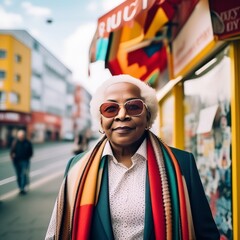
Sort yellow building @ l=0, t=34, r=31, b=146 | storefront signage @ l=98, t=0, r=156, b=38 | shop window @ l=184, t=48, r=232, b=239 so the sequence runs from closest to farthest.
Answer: storefront signage @ l=98, t=0, r=156, b=38, shop window @ l=184, t=48, r=232, b=239, yellow building @ l=0, t=34, r=31, b=146

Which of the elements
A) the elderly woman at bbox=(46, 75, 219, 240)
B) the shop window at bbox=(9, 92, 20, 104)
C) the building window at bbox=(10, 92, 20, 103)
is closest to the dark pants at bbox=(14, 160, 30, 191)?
the elderly woman at bbox=(46, 75, 219, 240)

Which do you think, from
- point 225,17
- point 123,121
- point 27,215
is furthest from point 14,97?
point 123,121

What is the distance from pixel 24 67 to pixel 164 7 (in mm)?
41613

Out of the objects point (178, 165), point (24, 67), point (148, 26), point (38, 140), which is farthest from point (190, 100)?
point (38, 140)

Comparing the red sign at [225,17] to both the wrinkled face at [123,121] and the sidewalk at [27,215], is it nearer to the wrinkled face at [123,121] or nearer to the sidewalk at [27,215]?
the wrinkled face at [123,121]

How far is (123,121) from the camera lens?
6.20ft

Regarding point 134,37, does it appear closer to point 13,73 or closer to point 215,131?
point 215,131

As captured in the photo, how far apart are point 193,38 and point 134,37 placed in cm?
91

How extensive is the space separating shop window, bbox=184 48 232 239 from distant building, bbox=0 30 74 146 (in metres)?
33.0

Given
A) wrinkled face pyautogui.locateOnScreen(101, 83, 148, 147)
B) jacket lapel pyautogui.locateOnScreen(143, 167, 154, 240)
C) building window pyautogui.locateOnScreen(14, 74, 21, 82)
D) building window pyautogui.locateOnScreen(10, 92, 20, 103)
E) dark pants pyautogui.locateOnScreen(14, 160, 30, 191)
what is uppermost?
building window pyautogui.locateOnScreen(14, 74, 21, 82)

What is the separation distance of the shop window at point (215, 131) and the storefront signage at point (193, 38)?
0.22 metres

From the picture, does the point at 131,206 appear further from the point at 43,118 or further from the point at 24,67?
the point at 43,118

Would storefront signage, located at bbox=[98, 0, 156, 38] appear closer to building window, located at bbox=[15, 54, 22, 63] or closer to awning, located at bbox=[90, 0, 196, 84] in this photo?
awning, located at bbox=[90, 0, 196, 84]

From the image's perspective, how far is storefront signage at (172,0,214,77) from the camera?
3.38 meters
